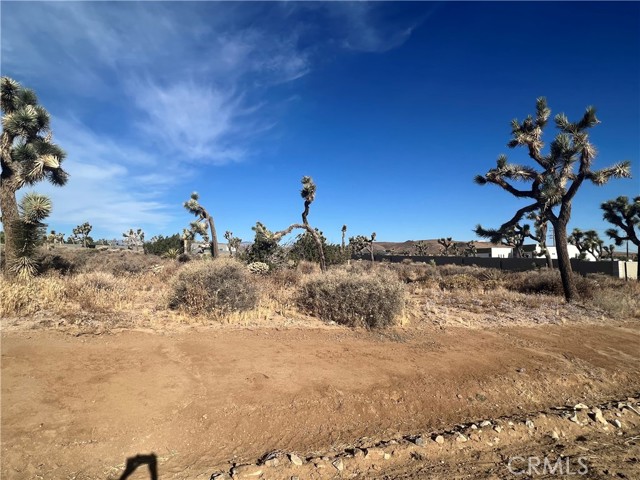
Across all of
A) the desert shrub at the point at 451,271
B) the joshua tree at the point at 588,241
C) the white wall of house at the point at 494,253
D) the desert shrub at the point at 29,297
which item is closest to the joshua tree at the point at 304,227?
the desert shrub at the point at 451,271

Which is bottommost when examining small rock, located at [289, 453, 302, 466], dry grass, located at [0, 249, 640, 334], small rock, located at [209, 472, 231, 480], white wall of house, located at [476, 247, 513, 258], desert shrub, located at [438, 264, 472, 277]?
small rock, located at [209, 472, 231, 480]

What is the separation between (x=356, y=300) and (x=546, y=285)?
11854mm

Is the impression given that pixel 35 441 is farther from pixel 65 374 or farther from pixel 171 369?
pixel 171 369

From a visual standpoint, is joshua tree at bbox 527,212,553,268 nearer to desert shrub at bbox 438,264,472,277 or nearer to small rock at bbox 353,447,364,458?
desert shrub at bbox 438,264,472,277

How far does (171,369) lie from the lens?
21.4 ft

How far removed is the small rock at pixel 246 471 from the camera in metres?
3.91

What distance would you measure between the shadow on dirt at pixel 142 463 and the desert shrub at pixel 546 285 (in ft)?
53.9

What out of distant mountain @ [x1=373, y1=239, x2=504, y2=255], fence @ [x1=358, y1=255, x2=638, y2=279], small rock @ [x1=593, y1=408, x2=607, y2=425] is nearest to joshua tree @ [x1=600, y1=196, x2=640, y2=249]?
fence @ [x1=358, y1=255, x2=638, y2=279]

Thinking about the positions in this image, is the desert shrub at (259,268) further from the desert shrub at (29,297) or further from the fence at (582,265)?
the fence at (582,265)

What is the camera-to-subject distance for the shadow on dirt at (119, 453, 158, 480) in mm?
4004

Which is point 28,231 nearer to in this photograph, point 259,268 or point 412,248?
point 259,268

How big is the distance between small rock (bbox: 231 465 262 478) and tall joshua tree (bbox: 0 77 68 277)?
44.2ft

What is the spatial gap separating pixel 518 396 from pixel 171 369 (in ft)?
19.7

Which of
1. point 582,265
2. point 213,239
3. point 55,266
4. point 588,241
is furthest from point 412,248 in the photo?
point 55,266
